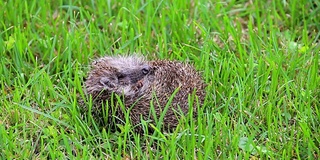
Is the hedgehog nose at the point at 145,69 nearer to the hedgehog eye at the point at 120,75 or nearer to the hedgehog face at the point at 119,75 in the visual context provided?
the hedgehog face at the point at 119,75

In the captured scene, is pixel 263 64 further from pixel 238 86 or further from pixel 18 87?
pixel 18 87

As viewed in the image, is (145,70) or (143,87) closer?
(143,87)

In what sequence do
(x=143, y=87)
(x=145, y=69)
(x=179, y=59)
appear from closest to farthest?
(x=143, y=87) → (x=145, y=69) → (x=179, y=59)

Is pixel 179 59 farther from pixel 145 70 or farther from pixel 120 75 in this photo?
pixel 120 75

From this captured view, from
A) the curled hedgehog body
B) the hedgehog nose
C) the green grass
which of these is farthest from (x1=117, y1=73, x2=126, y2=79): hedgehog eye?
the green grass

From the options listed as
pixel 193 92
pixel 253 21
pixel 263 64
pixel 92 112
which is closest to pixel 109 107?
pixel 92 112

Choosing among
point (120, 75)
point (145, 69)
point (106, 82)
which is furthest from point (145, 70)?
point (106, 82)
